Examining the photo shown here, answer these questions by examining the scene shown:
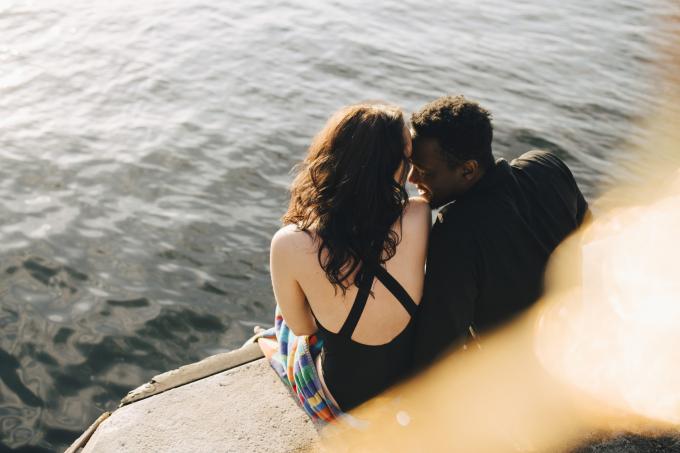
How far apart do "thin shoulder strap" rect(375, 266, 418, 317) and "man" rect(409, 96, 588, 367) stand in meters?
0.07

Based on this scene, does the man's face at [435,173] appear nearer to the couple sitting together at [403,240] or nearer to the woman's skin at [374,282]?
the couple sitting together at [403,240]

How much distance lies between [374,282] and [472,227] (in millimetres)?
517

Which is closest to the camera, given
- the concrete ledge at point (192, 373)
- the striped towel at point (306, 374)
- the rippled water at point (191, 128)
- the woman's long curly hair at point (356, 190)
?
the woman's long curly hair at point (356, 190)

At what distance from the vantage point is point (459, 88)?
431 inches

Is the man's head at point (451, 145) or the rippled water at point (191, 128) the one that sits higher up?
the man's head at point (451, 145)

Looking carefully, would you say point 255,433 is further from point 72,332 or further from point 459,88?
point 459,88

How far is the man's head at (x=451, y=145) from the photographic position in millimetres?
2764

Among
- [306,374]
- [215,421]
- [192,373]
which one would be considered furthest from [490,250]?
[192,373]

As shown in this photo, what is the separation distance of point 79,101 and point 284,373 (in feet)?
26.5

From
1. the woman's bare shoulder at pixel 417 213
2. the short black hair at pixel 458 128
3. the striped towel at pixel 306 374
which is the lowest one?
the striped towel at pixel 306 374

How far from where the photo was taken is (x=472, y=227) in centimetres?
266

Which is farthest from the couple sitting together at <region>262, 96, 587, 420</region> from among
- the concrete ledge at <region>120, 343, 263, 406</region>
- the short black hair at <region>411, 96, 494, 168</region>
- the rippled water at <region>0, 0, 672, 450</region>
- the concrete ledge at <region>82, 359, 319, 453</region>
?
the rippled water at <region>0, 0, 672, 450</region>

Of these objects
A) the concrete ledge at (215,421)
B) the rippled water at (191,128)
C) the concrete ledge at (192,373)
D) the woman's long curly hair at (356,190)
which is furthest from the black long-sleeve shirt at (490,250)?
the rippled water at (191,128)

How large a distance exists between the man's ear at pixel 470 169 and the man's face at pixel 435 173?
0.04 feet
